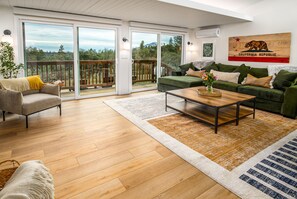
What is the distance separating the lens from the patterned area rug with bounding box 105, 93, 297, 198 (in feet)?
6.02

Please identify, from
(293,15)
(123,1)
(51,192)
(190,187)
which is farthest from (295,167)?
(293,15)

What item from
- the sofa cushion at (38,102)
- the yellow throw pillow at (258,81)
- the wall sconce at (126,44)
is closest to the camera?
the sofa cushion at (38,102)

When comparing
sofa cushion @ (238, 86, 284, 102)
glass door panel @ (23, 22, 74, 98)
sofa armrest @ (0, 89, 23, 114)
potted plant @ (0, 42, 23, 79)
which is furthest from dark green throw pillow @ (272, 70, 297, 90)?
potted plant @ (0, 42, 23, 79)

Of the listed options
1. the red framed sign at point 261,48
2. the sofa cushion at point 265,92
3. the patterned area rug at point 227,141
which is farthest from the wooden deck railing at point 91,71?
the sofa cushion at point 265,92

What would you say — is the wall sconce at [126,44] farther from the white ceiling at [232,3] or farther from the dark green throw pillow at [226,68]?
the dark green throw pillow at [226,68]

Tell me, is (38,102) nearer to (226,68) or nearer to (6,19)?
(6,19)

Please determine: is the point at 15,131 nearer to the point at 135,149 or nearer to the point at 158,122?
the point at 135,149

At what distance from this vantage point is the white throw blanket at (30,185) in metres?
0.78

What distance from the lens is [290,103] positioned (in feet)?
11.6

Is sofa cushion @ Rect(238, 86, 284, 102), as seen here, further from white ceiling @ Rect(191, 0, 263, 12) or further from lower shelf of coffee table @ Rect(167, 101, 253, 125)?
white ceiling @ Rect(191, 0, 263, 12)

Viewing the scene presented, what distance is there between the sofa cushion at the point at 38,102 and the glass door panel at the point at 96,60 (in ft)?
5.75

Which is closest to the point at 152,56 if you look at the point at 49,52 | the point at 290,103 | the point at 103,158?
the point at 49,52

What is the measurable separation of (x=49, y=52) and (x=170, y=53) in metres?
3.82

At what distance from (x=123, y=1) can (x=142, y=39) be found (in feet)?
8.21
